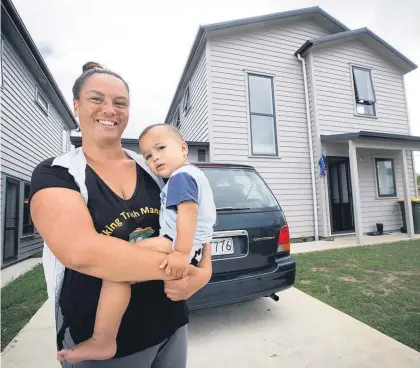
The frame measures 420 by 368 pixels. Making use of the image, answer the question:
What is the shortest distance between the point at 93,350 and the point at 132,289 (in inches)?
9.3

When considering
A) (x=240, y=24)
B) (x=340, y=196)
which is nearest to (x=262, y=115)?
(x=240, y=24)

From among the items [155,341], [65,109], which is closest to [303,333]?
[155,341]

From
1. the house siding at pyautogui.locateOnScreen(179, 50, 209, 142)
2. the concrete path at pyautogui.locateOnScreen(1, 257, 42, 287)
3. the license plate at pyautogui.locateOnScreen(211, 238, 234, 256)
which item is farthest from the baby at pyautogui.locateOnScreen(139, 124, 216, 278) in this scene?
the house siding at pyautogui.locateOnScreen(179, 50, 209, 142)

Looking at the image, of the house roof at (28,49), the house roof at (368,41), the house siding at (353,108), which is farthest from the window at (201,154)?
the house roof at (28,49)

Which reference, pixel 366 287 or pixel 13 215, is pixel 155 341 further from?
pixel 13 215

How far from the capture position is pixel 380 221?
9.68m

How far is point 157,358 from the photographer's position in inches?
44.5

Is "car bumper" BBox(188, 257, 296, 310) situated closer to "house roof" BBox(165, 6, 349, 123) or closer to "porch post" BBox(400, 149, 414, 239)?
"house roof" BBox(165, 6, 349, 123)

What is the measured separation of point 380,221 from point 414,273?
552 centimetres

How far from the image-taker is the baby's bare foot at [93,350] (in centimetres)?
93

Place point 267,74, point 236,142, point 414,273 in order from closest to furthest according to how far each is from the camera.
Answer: point 414,273, point 236,142, point 267,74

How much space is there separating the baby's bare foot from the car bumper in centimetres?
153

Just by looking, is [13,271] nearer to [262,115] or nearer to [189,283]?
[189,283]

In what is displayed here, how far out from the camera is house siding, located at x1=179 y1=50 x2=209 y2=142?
8461 millimetres
